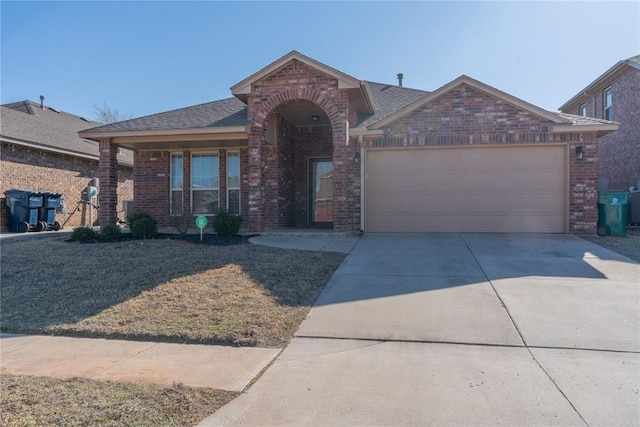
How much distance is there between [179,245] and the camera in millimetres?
9477

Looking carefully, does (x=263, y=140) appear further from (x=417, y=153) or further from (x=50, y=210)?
(x=50, y=210)

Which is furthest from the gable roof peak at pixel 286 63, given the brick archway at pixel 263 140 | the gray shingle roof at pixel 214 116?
the gray shingle roof at pixel 214 116

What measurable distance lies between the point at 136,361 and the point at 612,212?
11300 mm

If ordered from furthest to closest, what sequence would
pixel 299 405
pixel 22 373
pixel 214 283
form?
pixel 214 283 < pixel 22 373 < pixel 299 405

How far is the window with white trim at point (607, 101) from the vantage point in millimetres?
16578

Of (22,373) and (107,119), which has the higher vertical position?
(107,119)

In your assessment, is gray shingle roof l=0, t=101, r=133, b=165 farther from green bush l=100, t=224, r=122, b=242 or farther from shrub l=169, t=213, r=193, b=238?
shrub l=169, t=213, r=193, b=238

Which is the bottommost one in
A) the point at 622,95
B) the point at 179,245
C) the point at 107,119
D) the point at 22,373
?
the point at 22,373

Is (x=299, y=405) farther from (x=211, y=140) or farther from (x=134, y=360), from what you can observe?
(x=211, y=140)

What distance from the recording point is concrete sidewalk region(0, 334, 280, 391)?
360cm

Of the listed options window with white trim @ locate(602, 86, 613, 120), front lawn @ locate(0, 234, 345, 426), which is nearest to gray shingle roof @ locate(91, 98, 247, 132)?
front lawn @ locate(0, 234, 345, 426)

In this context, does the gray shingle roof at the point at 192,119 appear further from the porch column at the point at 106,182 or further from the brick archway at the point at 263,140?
the brick archway at the point at 263,140

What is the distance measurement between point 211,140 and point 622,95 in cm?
1486

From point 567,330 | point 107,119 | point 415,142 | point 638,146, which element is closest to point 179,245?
point 415,142
